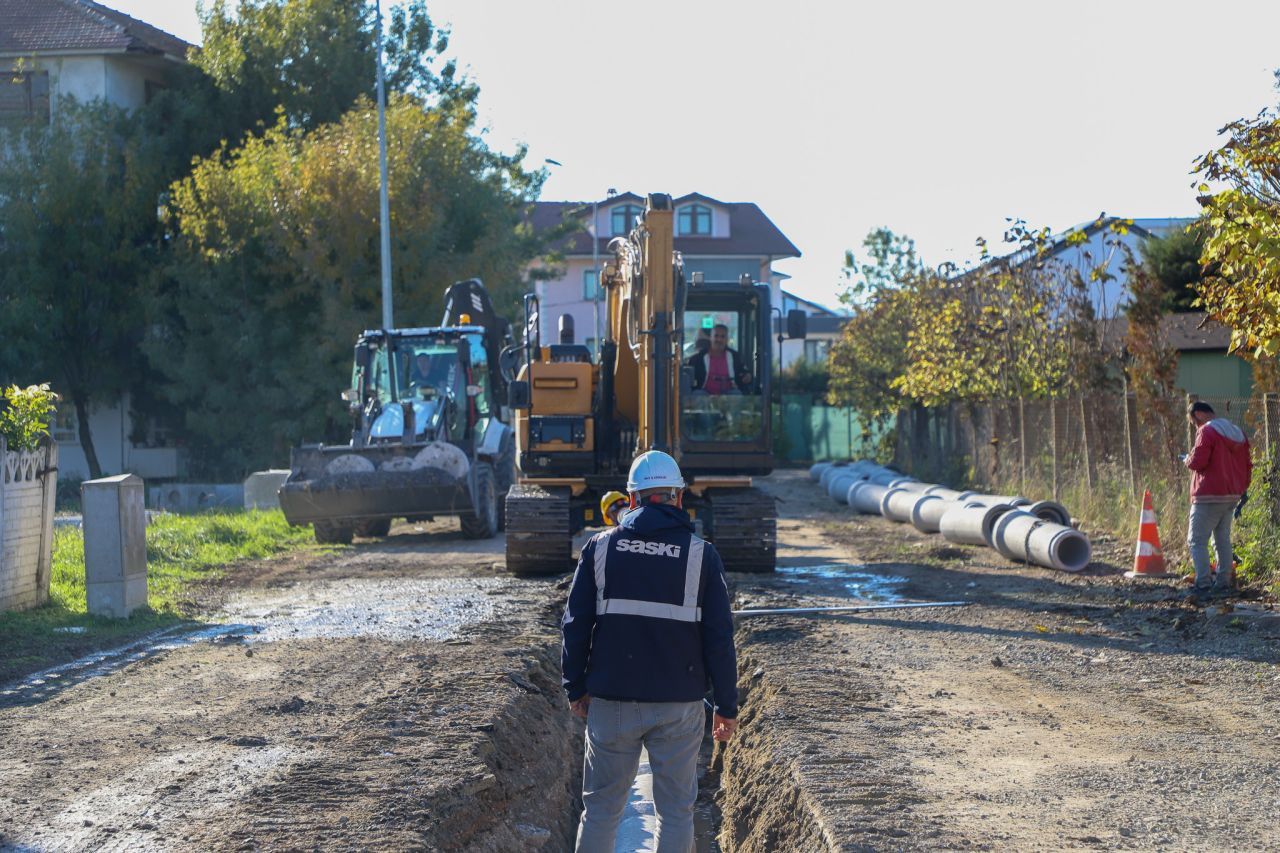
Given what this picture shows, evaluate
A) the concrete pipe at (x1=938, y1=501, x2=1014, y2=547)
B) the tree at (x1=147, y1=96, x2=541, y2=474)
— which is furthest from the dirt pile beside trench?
the tree at (x1=147, y1=96, x2=541, y2=474)

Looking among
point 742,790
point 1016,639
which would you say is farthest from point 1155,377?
point 742,790

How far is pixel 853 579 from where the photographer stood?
1602cm

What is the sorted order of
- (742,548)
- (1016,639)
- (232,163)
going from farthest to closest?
(232,163)
(742,548)
(1016,639)

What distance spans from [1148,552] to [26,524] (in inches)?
433

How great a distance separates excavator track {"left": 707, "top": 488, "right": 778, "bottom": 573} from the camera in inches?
601

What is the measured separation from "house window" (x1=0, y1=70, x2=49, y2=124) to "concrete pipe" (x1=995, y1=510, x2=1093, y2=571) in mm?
27962

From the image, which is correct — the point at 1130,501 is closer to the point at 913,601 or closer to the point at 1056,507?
the point at 1056,507

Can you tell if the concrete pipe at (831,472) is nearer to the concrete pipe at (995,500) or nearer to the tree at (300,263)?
the tree at (300,263)

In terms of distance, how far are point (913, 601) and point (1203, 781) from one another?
7.01 metres

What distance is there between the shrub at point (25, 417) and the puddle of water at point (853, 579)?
24.9 feet

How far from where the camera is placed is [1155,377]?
58.8ft

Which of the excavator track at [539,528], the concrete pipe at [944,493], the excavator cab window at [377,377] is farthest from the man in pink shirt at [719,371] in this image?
the excavator cab window at [377,377]

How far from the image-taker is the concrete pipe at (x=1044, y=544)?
15.9 metres

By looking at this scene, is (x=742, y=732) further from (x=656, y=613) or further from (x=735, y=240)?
(x=735, y=240)
